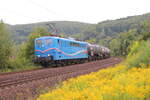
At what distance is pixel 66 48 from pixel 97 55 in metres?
17.5

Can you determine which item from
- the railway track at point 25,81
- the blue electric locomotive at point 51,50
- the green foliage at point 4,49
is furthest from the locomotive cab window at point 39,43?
the railway track at point 25,81

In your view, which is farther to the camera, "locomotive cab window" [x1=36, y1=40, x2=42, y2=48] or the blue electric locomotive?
"locomotive cab window" [x1=36, y1=40, x2=42, y2=48]

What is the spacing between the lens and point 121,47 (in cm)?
6506

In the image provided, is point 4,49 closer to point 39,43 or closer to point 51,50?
point 39,43

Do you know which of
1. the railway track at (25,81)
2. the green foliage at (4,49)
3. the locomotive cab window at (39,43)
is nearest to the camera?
the railway track at (25,81)

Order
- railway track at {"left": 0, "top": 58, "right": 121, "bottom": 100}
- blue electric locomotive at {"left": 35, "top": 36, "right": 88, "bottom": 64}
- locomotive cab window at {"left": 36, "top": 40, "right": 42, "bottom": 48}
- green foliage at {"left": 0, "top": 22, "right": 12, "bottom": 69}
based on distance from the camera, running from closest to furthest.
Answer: railway track at {"left": 0, "top": 58, "right": 121, "bottom": 100} < blue electric locomotive at {"left": 35, "top": 36, "right": 88, "bottom": 64} < green foliage at {"left": 0, "top": 22, "right": 12, "bottom": 69} < locomotive cab window at {"left": 36, "top": 40, "right": 42, "bottom": 48}

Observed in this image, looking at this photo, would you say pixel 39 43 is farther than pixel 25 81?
Yes

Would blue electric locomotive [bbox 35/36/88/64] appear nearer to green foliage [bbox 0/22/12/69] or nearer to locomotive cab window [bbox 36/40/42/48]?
Answer: locomotive cab window [bbox 36/40/42/48]

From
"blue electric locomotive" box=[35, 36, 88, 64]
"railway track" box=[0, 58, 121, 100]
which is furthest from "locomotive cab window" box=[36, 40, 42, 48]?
"railway track" box=[0, 58, 121, 100]

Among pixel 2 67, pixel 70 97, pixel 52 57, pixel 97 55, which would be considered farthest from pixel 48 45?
pixel 97 55

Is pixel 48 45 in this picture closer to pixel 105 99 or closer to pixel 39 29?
pixel 105 99

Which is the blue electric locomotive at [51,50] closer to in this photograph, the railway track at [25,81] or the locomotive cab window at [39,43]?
the locomotive cab window at [39,43]

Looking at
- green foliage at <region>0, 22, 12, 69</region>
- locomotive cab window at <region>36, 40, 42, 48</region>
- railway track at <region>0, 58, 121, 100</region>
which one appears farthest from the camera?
locomotive cab window at <region>36, 40, 42, 48</region>

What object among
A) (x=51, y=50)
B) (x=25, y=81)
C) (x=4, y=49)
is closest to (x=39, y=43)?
(x=51, y=50)
